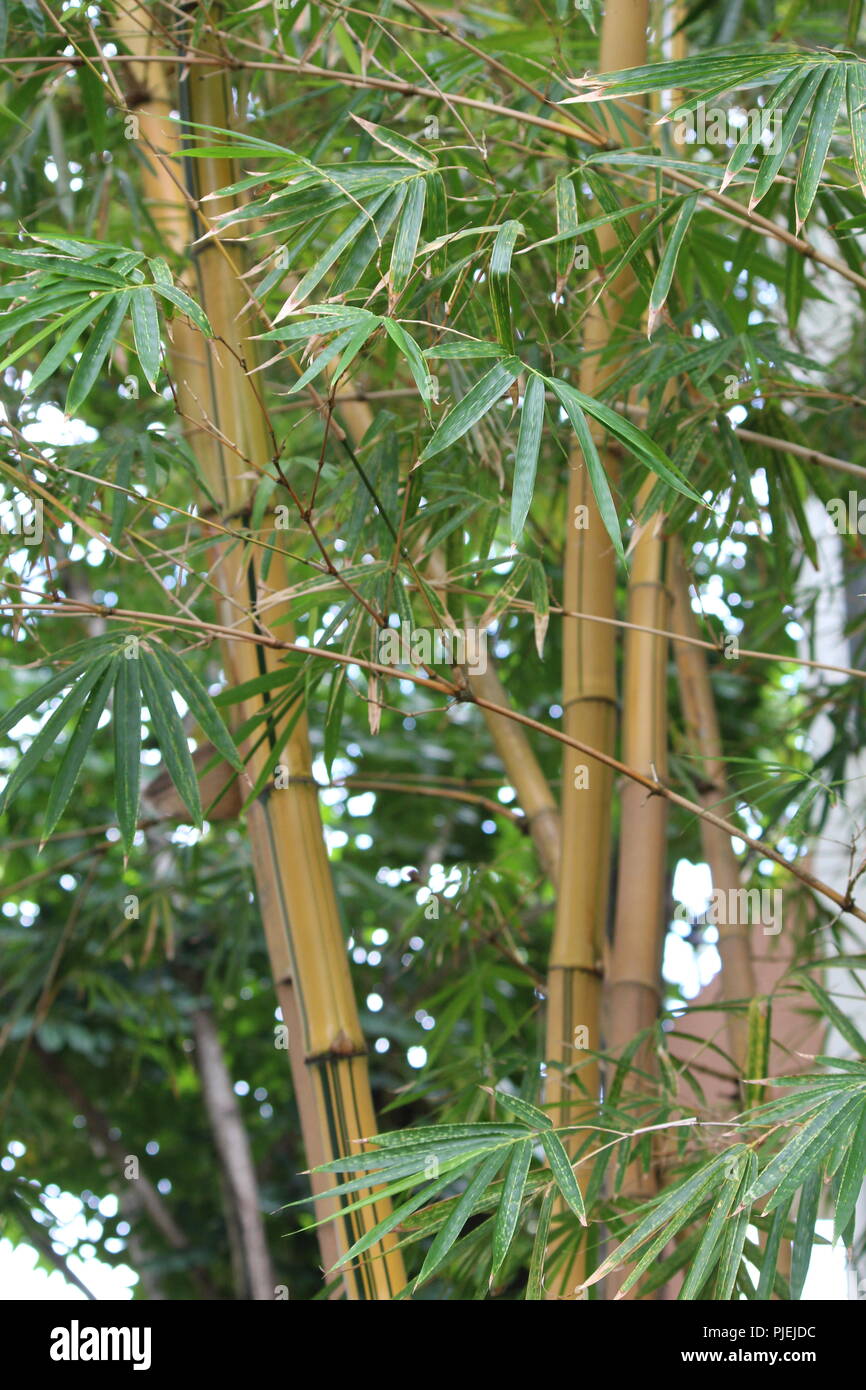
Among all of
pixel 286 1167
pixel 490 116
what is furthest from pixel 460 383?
pixel 286 1167

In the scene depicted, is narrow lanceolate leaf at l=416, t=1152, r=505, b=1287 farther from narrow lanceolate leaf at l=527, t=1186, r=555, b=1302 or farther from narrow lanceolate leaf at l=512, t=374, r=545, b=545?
narrow lanceolate leaf at l=512, t=374, r=545, b=545

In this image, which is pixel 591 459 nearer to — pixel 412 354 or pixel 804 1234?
pixel 412 354

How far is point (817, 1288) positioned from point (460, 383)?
110 cm

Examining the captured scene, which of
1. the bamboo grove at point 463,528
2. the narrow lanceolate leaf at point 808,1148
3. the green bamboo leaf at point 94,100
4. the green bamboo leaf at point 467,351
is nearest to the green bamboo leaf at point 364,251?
the bamboo grove at point 463,528

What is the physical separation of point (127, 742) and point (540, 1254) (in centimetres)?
47

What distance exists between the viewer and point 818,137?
34.9 inches

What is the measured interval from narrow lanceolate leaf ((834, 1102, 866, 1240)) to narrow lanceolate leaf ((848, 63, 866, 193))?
607 mm

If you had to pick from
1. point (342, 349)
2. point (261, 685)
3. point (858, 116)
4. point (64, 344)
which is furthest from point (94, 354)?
point (858, 116)

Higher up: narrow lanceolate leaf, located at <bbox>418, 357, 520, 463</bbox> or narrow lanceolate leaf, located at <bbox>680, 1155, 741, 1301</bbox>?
narrow lanceolate leaf, located at <bbox>418, 357, 520, 463</bbox>

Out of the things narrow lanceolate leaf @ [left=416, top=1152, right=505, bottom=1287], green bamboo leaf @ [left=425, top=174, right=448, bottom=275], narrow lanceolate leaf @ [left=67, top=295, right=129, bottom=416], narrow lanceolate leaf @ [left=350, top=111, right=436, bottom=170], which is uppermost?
narrow lanceolate leaf @ [left=350, top=111, right=436, bottom=170]

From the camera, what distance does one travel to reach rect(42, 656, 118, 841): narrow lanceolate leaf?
94cm

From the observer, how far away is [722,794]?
184 cm

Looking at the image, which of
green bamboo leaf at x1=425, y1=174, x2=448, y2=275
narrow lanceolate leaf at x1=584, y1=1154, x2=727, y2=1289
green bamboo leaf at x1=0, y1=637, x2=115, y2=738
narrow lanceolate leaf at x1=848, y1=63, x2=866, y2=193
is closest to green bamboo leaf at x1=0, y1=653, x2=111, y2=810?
green bamboo leaf at x1=0, y1=637, x2=115, y2=738
